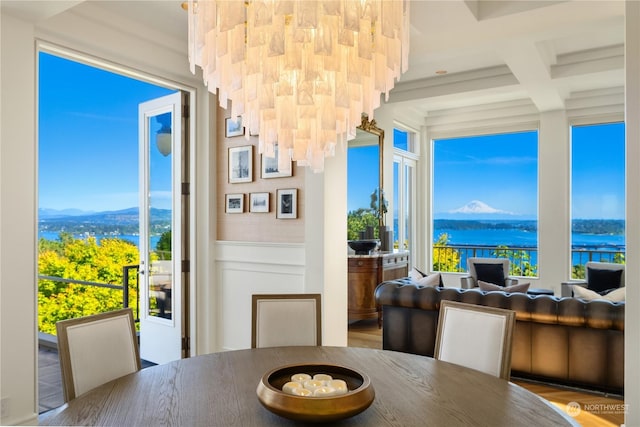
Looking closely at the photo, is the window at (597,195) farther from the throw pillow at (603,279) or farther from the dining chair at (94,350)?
the dining chair at (94,350)

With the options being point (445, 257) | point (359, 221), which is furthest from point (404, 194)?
point (359, 221)

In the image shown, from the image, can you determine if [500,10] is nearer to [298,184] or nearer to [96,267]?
[298,184]

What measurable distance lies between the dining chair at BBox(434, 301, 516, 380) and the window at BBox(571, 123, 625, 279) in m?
5.63

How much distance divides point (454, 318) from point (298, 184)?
6.16 ft

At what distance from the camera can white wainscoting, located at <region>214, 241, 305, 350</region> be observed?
12.0ft

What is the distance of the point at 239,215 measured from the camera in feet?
13.1

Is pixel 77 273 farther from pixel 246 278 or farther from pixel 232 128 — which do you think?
pixel 232 128

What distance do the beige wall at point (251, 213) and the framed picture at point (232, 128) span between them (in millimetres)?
38

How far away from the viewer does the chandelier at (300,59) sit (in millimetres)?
1462

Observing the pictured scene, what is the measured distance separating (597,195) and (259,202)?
5.74 m

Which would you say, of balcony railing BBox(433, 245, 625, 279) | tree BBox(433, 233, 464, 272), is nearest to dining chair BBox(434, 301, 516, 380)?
balcony railing BBox(433, 245, 625, 279)

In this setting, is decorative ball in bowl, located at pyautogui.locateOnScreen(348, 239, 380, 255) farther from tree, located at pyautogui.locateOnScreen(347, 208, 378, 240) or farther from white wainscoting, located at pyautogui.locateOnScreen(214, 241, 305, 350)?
white wainscoting, located at pyautogui.locateOnScreen(214, 241, 305, 350)

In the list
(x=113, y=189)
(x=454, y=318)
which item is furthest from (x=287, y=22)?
(x=113, y=189)

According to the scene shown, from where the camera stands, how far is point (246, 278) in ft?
12.8
